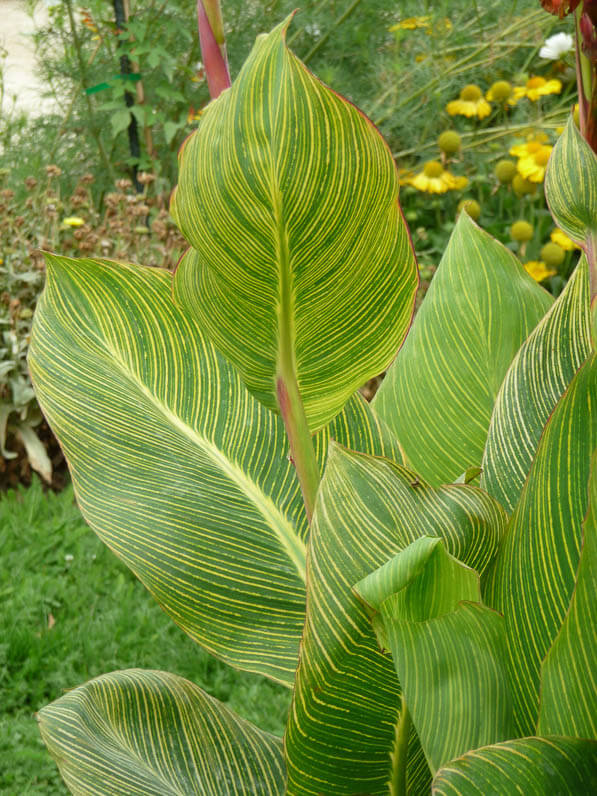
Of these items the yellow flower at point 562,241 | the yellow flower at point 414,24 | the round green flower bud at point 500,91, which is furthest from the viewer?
the yellow flower at point 414,24

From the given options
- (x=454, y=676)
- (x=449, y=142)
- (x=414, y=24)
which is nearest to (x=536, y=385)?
(x=454, y=676)

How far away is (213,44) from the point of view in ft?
1.82

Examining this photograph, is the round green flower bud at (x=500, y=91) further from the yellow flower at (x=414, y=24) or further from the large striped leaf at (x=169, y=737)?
the large striped leaf at (x=169, y=737)

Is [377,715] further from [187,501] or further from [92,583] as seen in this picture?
[92,583]

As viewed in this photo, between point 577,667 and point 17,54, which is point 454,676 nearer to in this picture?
point 577,667

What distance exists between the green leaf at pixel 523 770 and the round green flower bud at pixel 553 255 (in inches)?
88.2

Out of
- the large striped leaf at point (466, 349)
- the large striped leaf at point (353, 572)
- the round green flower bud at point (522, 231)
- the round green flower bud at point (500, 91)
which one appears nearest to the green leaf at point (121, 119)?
the round green flower bud at point (500, 91)

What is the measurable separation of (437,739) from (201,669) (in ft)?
5.05

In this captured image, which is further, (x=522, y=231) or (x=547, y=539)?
(x=522, y=231)

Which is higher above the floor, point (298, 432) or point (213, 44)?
point (213, 44)

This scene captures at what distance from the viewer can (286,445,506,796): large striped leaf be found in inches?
19.2

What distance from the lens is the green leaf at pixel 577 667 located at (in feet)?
1.27

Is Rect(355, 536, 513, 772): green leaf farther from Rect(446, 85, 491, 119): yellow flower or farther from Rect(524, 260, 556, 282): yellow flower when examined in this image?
Rect(446, 85, 491, 119): yellow flower

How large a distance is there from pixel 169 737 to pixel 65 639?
134 centimetres
